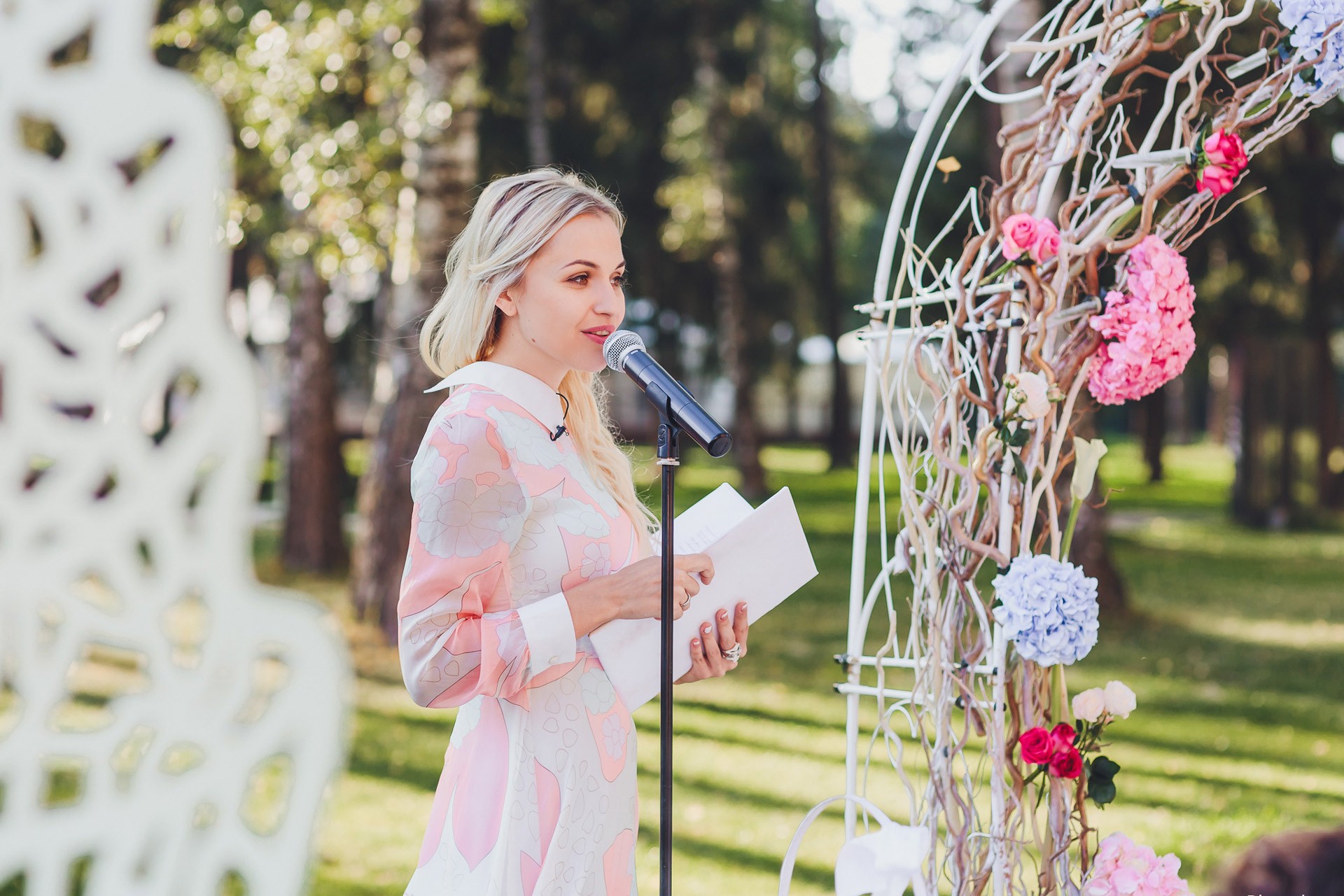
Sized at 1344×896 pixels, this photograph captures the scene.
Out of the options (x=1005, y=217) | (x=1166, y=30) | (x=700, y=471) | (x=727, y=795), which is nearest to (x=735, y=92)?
(x=700, y=471)

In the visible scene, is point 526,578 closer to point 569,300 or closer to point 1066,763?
point 569,300

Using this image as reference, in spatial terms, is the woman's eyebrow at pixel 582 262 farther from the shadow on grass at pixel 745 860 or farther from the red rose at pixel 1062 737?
the shadow on grass at pixel 745 860

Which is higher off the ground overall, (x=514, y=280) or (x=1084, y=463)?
(x=514, y=280)

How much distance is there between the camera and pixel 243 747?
5.25 meters

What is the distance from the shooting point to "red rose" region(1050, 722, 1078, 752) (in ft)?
7.19

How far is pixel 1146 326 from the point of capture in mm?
2178

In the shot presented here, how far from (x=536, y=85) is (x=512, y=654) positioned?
13274 mm

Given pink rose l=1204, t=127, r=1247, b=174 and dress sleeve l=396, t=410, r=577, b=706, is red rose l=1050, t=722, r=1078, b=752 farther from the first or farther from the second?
pink rose l=1204, t=127, r=1247, b=174

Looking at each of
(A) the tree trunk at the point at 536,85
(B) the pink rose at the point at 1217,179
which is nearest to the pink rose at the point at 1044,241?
(B) the pink rose at the point at 1217,179

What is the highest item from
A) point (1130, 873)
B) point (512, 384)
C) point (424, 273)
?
point (424, 273)

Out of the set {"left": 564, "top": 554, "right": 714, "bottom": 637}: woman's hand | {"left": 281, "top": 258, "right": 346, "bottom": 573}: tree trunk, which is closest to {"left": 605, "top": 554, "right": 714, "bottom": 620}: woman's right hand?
{"left": 564, "top": 554, "right": 714, "bottom": 637}: woman's hand

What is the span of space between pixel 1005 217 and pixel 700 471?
72.7ft

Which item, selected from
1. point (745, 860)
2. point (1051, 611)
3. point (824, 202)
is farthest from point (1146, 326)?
point (824, 202)

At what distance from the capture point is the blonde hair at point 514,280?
6.57 ft
